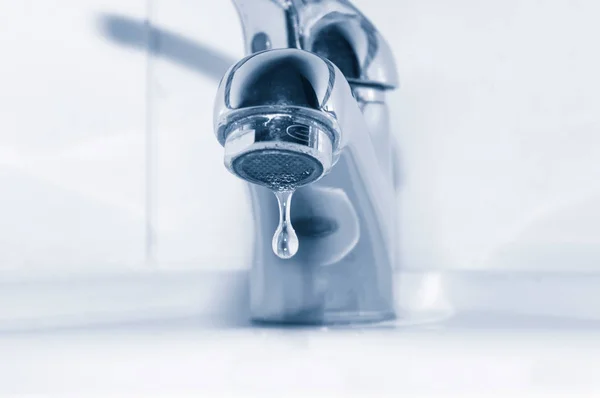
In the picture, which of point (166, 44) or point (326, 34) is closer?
point (326, 34)

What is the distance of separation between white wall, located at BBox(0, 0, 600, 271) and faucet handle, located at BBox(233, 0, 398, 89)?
146 millimetres

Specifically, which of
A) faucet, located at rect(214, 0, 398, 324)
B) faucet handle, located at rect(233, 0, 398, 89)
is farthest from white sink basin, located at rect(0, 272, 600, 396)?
faucet handle, located at rect(233, 0, 398, 89)

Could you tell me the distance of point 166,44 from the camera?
0.58 metres

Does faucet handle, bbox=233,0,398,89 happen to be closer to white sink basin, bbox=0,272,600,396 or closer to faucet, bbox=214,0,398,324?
faucet, bbox=214,0,398,324

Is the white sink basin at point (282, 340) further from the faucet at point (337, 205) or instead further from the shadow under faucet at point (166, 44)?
the shadow under faucet at point (166, 44)

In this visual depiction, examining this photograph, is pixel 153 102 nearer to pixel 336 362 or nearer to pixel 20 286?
pixel 20 286

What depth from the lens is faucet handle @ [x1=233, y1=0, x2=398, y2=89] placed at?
43 cm

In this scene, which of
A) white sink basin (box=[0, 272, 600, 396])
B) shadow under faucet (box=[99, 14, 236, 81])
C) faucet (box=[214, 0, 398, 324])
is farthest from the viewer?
shadow under faucet (box=[99, 14, 236, 81])

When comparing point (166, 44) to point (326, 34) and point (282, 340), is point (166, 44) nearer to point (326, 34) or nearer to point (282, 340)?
point (326, 34)

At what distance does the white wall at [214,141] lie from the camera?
508 mm

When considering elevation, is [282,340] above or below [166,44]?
below

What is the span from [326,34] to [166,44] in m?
0.18

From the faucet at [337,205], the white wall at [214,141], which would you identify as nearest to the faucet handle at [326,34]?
the faucet at [337,205]

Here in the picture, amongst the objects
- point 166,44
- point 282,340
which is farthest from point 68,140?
point 282,340
